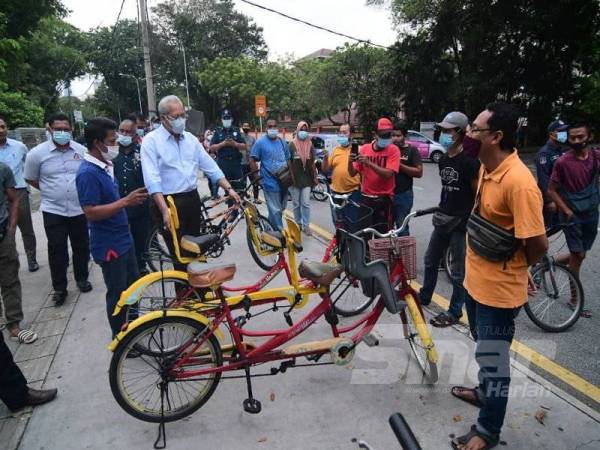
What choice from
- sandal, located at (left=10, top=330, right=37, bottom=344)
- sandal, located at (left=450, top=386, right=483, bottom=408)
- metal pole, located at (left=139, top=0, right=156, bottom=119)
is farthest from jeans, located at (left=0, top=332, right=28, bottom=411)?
metal pole, located at (left=139, top=0, right=156, bottom=119)

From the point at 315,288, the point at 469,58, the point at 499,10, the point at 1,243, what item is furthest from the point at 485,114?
the point at 469,58

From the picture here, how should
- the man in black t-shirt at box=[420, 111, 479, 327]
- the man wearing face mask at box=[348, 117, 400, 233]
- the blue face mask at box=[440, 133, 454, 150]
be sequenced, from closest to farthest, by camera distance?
the man in black t-shirt at box=[420, 111, 479, 327]
the blue face mask at box=[440, 133, 454, 150]
the man wearing face mask at box=[348, 117, 400, 233]

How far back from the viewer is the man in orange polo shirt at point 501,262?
2.11 metres

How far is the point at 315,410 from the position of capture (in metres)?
2.76

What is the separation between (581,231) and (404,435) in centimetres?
377

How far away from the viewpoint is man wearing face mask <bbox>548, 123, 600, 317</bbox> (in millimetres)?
3910

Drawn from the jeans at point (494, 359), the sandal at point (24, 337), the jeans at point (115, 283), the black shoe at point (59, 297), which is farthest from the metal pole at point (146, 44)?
the jeans at point (494, 359)

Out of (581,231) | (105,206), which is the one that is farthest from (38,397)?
(581,231)

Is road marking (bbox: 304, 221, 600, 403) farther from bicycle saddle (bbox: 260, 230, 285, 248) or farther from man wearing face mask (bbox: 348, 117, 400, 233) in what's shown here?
bicycle saddle (bbox: 260, 230, 285, 248)

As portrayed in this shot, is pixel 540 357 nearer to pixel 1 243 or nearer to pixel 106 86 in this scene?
pixel 1 243

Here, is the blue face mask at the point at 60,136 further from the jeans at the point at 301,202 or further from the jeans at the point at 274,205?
the jeans at the point at 301,202

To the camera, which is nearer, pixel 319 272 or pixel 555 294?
pixel 319 272

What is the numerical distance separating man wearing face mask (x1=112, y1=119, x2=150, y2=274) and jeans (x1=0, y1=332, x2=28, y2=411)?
208 centimetres

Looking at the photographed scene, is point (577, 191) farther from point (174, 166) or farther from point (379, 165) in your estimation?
point (174, 166)
